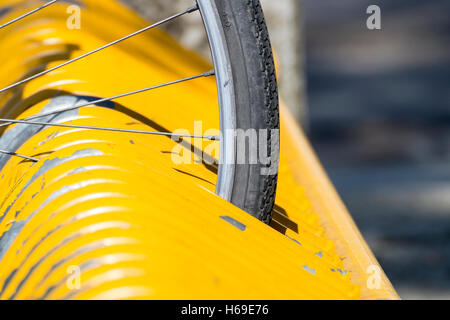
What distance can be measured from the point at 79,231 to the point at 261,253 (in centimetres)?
21

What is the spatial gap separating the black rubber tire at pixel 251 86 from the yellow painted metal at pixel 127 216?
0.23ft

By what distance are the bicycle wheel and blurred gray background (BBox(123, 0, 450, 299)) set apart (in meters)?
1.62

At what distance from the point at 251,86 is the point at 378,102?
467cm

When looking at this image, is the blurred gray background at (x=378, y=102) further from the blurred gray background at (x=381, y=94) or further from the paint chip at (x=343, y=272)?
the paint chip at (x=343, y=272)

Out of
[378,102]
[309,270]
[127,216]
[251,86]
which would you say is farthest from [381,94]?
[127,216]

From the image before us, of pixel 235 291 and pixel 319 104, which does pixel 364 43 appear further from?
pixel 235 291

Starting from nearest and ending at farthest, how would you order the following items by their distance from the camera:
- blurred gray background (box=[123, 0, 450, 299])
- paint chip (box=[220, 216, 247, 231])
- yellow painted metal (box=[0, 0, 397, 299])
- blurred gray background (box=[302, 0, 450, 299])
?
yellow painted metal (box=[0, 0, 397, 299]), paint chip (box=[220, 216, 247, 231]), blurred gray background (box=[123, 0, 450, 299]), blurred gray background (box=[302, 0, 450, 299])

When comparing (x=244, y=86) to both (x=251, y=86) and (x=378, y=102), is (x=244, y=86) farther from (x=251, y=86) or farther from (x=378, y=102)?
(x=378, y=102)

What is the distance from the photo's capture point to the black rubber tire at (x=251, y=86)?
32.3 inches

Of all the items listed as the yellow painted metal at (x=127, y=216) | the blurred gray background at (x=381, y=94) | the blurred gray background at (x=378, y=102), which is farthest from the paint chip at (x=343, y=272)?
the blurred gray background at (x=381, y=94)

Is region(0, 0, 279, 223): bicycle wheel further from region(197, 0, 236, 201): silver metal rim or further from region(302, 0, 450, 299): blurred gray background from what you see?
region(302, 0, 450, 299): blurred gray background

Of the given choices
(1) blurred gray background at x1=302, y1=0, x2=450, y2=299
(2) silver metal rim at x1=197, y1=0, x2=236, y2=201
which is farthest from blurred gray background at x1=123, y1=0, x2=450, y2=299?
Result: (2) silver metal rim at x1=197, y1=0, x2=236, y2=201

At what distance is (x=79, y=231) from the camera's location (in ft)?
2.08

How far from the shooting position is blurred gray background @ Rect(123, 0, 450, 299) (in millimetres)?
2764
